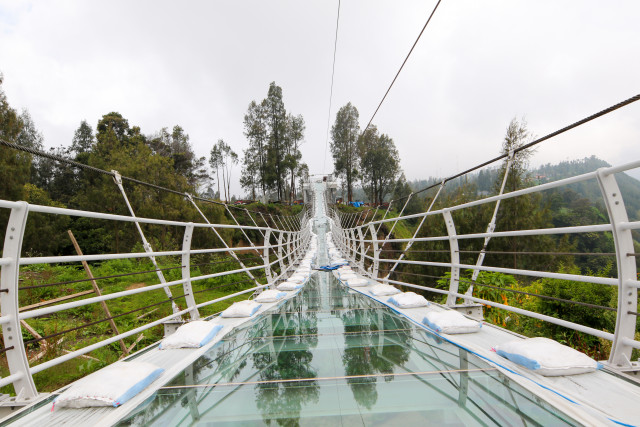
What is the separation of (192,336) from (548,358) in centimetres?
160

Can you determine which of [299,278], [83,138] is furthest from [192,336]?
[83,138]

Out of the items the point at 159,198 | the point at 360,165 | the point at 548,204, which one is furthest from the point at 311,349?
the point at 360,165

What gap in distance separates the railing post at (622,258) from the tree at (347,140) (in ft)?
112

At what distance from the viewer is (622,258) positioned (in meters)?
1.19

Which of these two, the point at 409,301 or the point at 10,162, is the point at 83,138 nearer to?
the point at 10,162

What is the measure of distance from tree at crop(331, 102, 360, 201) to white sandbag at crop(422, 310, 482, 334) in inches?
1317

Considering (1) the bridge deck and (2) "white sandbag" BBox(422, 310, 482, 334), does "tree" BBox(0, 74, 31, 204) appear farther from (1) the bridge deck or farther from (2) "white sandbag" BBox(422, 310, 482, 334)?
(2) "white sandbag" BBox(422, 310, 482, 334)

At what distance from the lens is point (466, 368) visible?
137 cm

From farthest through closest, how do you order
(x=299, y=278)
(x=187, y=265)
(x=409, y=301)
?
(x=299, y=278) → (x=409, y=301) → (x=187, y=265)

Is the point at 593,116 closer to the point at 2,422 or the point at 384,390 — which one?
the point at 384,390

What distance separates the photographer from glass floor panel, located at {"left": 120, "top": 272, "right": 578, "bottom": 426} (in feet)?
3.38

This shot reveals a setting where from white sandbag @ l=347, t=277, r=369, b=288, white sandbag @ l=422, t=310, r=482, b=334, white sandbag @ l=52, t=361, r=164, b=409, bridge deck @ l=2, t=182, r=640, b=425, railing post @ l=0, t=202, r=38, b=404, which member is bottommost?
white sandbag @ l=347, t=277, r=369, b=288

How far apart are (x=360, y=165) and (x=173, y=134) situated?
19.0 m

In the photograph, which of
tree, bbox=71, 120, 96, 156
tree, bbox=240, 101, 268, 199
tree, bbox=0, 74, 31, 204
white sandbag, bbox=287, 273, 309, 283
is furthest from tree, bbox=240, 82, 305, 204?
white sandbag, bbox=287, 273, 309, 283
